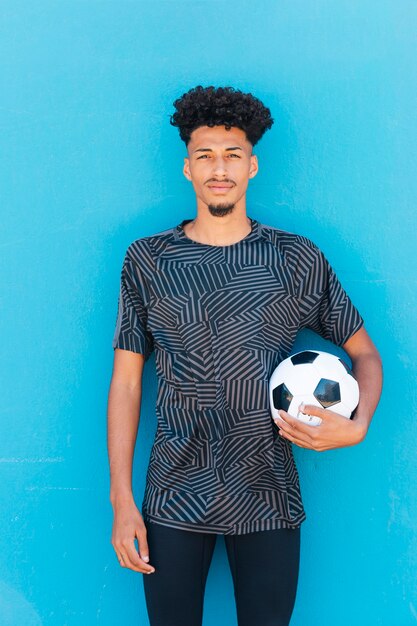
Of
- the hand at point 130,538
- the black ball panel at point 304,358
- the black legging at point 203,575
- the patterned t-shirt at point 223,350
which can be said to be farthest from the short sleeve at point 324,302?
the hand at point 130,538

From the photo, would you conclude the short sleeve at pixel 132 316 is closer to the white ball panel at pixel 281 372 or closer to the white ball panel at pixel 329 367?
the white ball panel at pixel 281 372

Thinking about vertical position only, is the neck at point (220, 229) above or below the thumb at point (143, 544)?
above

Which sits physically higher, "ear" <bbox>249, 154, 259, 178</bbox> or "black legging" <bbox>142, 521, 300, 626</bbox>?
"ear" <bbox>249, 154, 259, 178</bbox>

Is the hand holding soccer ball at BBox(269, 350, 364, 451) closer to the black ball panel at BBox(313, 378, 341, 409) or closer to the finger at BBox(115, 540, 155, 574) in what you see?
the black ball panel at BBox(313, 378, 341, 409)

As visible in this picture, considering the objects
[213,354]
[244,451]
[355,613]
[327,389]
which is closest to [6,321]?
[213,354]

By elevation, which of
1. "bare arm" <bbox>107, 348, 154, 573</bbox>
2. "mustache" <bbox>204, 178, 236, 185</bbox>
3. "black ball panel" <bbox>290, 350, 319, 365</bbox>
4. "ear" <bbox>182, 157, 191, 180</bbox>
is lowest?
"bare arm" <bbox>107, 348, 154, 573</bbox>

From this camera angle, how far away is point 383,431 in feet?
8.45

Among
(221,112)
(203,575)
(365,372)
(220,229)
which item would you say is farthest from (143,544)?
(221,112)

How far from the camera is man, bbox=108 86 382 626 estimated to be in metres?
2.13

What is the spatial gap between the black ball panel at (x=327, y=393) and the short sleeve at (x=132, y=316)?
1.98 feet

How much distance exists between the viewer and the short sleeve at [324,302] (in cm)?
230

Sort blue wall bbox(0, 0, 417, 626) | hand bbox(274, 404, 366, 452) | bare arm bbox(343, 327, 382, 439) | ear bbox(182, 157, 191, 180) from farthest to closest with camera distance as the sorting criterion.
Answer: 1. blue wall bbox(0, 0, 417, 626)
2. ear bbox(182, 157, 191, 180)
3. bare arm bbox(343, 327, 382, 439)
4. hand bbox(274, 404, 366, 452)

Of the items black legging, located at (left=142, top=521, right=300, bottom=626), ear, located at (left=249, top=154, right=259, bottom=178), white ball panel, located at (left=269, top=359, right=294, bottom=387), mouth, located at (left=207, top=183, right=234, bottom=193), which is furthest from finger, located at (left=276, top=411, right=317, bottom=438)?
ear, located at (left=249, top=154, right=259, bottom=178)

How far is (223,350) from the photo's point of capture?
2.21 meters
